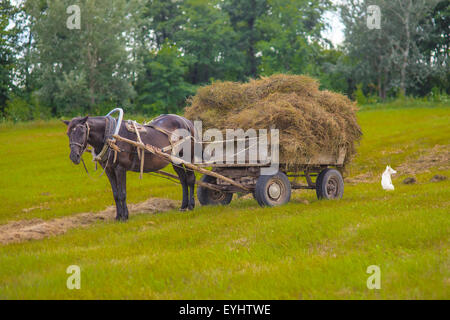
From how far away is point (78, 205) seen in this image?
43.6 ft

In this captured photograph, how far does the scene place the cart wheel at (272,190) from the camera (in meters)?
9.84

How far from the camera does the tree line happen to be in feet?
137

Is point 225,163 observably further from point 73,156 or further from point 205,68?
point 205,68

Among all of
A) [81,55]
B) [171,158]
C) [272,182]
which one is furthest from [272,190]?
[81,55]

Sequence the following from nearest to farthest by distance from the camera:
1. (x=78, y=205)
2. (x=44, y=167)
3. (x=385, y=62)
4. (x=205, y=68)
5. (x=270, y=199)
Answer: (x=270, y=199) → (x=78, y=205) → (x=44, y=167) → (x=385, y=62) → (x=205, y=68)

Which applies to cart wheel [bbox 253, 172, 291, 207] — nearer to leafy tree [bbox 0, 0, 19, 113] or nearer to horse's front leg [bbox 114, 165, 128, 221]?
horse's front leg [bbox 114, 165, 128, 221]

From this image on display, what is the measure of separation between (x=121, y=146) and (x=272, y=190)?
11.1ft

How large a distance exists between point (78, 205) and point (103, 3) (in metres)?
34.0

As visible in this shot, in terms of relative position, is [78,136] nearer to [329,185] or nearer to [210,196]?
[210,196]

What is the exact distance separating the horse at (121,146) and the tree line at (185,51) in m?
32.2

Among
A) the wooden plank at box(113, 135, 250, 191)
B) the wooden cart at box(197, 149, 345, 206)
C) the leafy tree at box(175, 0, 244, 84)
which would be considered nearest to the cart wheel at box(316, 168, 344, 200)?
the wooden cart at box(197, 149, 345, 206)

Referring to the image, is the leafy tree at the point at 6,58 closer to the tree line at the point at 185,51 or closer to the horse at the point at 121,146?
the tree line at the point at 185,51
